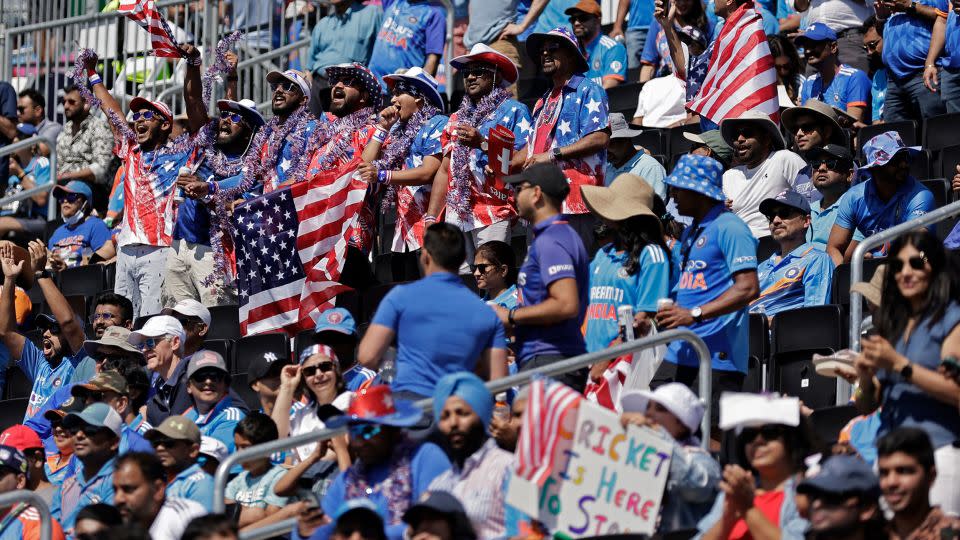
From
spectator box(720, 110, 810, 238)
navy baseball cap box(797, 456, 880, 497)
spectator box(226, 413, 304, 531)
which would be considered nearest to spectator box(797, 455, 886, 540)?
navy baseball cap box(797, 456, 880, 497)

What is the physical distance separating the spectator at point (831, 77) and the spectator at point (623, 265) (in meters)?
4.66

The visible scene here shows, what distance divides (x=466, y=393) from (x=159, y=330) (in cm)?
427

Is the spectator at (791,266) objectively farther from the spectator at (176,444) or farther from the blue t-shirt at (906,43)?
the spectator at (176,444)

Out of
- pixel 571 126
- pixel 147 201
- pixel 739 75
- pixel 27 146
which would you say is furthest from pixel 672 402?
pixel 27 146

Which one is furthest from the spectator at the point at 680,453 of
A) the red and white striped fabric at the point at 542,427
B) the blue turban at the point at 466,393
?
the blue turban at the point at 466,393

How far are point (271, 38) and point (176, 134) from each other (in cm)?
266

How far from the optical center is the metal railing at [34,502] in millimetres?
7652


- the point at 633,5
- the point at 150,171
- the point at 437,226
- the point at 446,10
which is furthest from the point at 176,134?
the point at 437,226

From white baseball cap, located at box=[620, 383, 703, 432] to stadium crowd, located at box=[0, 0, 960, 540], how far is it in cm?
2

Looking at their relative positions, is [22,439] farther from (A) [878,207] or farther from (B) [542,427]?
(A) [878,207]

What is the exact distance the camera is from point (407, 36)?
15258 millimetres

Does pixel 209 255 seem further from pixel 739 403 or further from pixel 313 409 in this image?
pixel 739 403

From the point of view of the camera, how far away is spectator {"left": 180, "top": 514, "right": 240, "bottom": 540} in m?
7.13

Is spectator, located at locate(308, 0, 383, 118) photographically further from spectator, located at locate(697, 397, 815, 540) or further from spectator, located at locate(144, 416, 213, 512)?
spectator, located at locate(697, 397, 815, 540)
